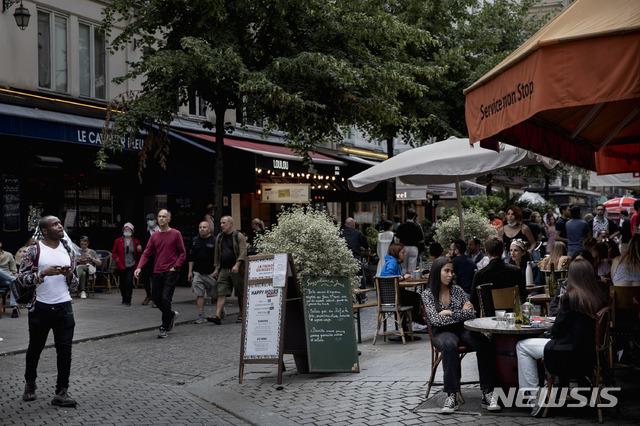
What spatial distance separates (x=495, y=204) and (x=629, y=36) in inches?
727

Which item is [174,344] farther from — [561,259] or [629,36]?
[629,36]

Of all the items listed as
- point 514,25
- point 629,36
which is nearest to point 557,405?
point 629,36

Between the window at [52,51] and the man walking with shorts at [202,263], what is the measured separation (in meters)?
6.63

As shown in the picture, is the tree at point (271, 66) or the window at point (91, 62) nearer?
the tree at point (271, 66)

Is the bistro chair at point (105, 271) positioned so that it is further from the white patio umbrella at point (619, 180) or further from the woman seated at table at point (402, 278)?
the white patio umbrella at point (619, 180)

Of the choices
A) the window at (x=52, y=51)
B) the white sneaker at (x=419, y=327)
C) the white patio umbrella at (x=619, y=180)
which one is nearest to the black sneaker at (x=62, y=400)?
the white sneaker at (x=419, y=327)

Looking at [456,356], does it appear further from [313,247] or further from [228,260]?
[228,260]

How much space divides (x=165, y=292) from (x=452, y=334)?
5.93 metres

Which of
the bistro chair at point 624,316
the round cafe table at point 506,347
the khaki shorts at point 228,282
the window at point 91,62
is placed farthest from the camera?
the window at point 91,62

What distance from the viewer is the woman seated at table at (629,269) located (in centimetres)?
A: 752

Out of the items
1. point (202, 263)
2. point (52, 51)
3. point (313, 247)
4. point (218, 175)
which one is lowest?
point (202, 263)

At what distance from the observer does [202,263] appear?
13.3m

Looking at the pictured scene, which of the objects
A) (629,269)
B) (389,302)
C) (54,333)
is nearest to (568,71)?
(629,269)

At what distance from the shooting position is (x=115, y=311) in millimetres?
14383
